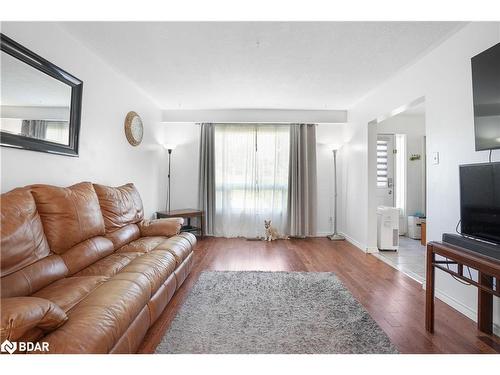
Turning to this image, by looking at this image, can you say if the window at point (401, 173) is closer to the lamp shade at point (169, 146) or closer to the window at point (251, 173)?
the window at point (251, 173)

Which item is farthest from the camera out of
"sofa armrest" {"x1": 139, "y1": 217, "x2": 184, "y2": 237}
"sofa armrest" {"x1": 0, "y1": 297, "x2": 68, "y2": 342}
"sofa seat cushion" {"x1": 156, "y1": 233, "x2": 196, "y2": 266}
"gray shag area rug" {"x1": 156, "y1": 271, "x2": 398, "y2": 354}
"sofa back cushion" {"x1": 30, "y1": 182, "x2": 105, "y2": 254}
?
"sofa armrest" {"x1": 139, "y1": 217, "x2": 184, "y2": 237}

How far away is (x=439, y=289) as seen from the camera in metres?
2.33

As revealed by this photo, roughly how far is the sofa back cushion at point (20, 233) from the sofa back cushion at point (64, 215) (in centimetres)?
7

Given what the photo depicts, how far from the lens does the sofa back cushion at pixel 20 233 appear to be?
1.32 meters

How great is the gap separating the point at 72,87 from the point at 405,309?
3592mm

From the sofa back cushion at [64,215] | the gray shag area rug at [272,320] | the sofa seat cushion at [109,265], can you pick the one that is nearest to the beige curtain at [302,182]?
the gray shag area rug at [272,320]

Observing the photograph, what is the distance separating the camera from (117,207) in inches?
98.0

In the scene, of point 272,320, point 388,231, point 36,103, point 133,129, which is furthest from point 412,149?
point 36,103

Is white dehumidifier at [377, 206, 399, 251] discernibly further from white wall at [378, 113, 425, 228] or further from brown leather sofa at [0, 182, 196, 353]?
brown leather sofa at [0, 182, 196, 353]

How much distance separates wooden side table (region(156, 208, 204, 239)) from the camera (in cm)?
403

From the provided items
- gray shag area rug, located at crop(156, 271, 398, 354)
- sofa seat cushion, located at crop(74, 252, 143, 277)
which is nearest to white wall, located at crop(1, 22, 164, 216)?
sofa seat cushion, located at crop(74, 252, 143, 277)

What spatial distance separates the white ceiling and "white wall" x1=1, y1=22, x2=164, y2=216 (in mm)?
176
